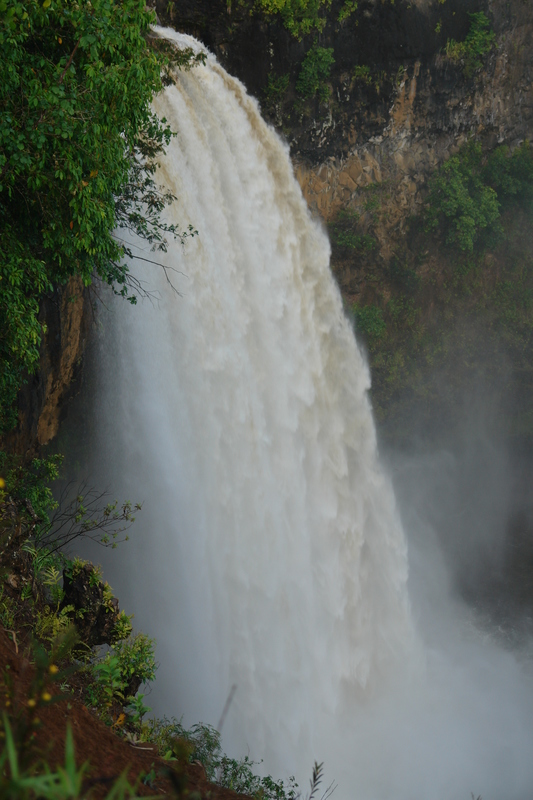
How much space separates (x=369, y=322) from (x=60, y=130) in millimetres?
14200

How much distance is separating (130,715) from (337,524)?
690cm

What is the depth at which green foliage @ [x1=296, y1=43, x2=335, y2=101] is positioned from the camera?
14.9 metres

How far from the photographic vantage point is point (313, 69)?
1500cm

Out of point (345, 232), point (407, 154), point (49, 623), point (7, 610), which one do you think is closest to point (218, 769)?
point (49, 623)

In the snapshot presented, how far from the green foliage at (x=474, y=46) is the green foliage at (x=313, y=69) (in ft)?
15.0

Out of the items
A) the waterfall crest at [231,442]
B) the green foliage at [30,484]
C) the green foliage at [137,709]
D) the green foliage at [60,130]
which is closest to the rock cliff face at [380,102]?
the waterfall crest at [231,442]

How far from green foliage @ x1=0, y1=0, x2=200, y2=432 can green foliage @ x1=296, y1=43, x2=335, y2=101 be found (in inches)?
404

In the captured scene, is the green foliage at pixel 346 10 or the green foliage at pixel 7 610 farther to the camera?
the green foliage at pixel 346 10

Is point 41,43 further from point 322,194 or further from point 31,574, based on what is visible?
point 322,194

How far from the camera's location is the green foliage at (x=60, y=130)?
15.9 ft

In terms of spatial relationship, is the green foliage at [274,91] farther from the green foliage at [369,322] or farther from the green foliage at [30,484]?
the green foliage at [30,484]

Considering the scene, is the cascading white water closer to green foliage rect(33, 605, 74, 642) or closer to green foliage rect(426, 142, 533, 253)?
green foliage rect(33, 605, 74, 642)

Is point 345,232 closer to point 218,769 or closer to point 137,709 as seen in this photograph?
point 218,769

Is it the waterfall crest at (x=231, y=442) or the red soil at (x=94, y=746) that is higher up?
the waterfall crest at (x=231, y=442)
